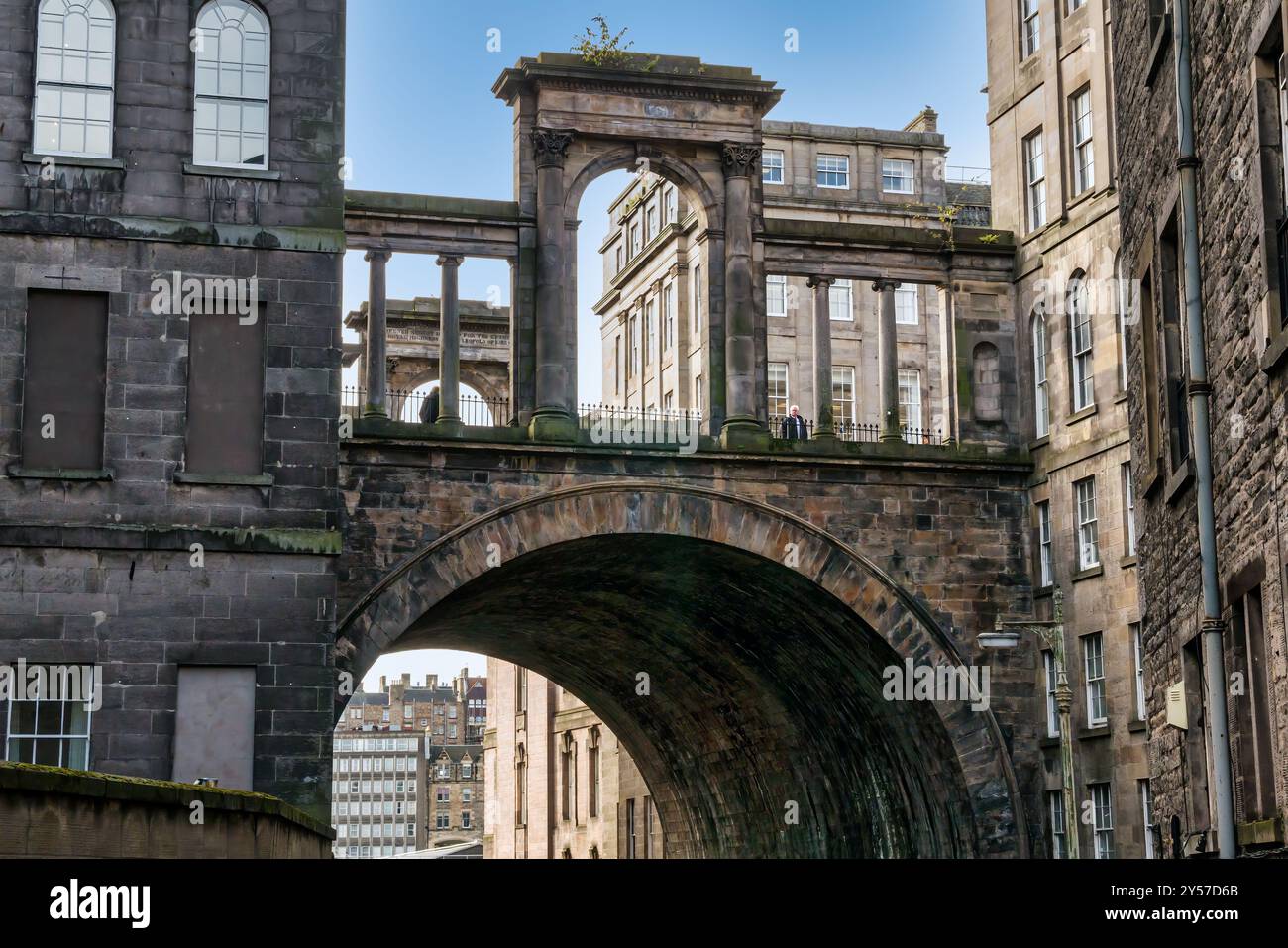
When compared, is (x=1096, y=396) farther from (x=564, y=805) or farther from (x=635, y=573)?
(x=564, y=805)

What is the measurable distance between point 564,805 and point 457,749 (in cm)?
12139

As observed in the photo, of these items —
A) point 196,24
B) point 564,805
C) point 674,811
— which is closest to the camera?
point 196,24

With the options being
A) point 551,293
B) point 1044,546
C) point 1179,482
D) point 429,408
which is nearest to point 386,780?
point 429,408

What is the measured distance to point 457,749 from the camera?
181 meters

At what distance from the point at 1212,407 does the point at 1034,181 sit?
21.9 meters

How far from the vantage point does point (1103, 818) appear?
33188mm

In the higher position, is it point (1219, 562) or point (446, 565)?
point (446, 565)

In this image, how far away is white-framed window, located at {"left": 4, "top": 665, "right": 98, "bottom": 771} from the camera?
2339 centimetres

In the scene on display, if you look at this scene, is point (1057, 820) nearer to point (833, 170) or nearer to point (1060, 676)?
point (1060, 676)

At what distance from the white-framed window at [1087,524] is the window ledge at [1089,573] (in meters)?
0.09

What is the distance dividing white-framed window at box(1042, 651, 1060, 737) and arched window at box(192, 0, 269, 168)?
55.7 ft

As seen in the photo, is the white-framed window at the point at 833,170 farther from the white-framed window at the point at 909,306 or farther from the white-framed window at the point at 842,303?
the white-framed window at the point at 909,306
